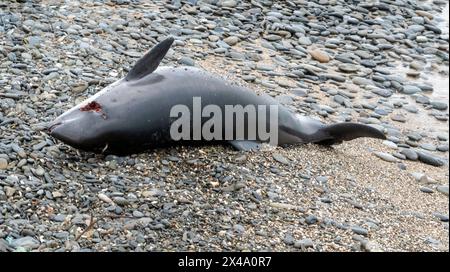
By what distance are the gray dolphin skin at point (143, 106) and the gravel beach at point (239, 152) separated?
0.15 m

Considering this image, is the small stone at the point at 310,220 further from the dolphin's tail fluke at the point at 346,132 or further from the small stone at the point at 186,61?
the small stone at the point at 186,61

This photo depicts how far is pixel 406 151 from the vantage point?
7.74 m

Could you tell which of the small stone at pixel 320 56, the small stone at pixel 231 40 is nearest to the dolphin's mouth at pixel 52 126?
the small stone at pixel 231 40

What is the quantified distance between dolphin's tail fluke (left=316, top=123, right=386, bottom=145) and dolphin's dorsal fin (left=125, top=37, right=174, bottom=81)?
5.49 ft

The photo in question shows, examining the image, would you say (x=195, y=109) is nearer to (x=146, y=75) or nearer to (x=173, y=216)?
(x=146, y=75)

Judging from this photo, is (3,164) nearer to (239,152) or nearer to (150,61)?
(150,61)

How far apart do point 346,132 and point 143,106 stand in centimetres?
199

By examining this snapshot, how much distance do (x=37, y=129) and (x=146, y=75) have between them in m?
0.95

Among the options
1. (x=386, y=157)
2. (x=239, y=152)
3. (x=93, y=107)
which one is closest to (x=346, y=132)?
(x=386, y=157)

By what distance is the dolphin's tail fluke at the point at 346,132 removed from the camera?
6.96m

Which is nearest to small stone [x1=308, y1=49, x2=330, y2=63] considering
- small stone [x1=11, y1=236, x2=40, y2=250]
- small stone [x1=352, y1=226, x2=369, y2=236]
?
small stone [x1=352, y1=226, x2=369, y2=236]

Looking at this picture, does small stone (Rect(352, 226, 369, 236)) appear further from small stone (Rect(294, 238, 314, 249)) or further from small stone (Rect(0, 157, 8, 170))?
small stone (Rect(0, 157, 8, 170))
